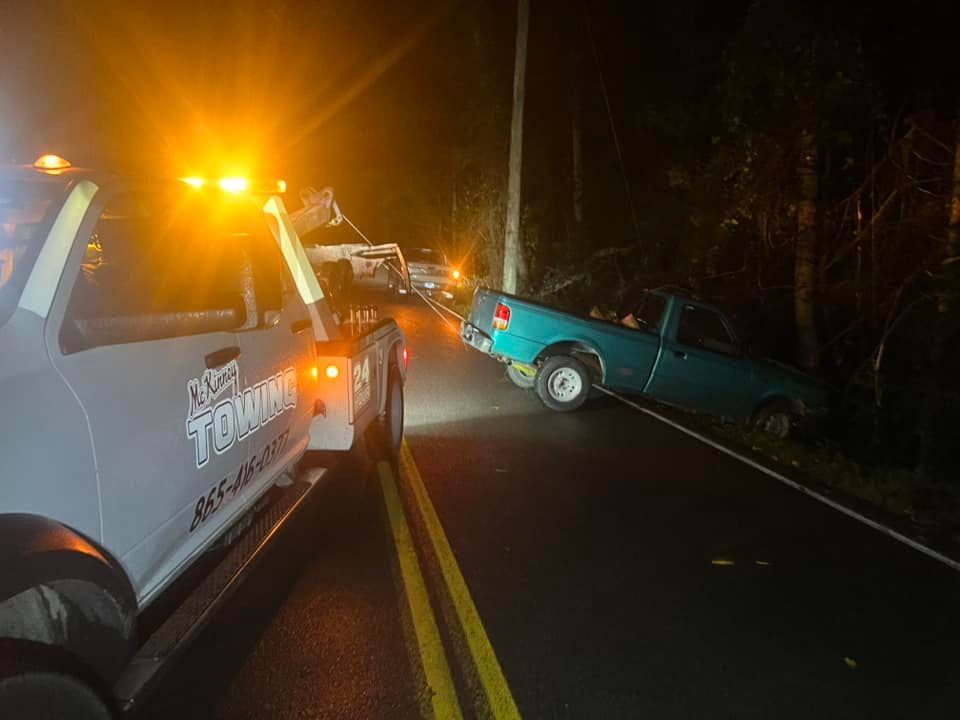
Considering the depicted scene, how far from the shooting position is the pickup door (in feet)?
36.6

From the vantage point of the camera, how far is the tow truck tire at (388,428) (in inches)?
301

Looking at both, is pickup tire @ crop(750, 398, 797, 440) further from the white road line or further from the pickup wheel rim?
the pickup wheel rim

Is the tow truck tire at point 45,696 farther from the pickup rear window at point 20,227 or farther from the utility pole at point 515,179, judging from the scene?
the utility pole at point 515,179

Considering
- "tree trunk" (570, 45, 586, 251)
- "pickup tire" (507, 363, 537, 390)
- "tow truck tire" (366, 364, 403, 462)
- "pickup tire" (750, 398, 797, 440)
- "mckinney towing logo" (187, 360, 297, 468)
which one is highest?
"tree trunk" (570, 45, 586, 251)

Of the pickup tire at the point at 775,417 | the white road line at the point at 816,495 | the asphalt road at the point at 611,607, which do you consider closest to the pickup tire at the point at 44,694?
the asphalt road at the point at 611,607

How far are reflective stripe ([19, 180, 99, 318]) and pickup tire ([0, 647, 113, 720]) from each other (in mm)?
1140

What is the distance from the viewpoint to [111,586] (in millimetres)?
2988

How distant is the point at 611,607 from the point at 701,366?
21.6 ft

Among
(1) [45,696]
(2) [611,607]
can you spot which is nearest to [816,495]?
(2) [611,607]

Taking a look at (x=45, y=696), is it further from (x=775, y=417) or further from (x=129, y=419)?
(x=775, y=417)

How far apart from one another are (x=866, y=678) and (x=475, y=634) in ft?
6.67

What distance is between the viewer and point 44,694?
2484mm

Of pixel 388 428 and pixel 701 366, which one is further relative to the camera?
pixel 701 366

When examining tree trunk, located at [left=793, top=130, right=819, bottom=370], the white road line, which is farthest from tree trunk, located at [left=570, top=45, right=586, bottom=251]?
the white road line
